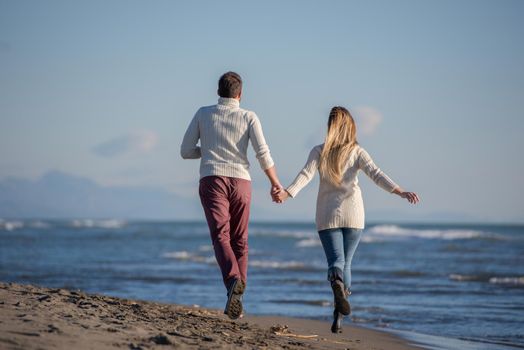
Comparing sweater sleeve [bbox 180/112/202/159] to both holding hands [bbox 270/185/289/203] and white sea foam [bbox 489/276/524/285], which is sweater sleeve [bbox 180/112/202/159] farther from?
white sea foam [bbox 489/276/524/285]

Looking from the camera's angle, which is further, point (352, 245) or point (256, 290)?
point (256, 290)

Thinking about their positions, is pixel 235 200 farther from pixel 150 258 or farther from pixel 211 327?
pixel 150 258

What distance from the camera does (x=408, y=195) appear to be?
604 cm

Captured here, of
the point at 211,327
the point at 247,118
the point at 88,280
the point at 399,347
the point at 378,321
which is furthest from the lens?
the point at 88,280

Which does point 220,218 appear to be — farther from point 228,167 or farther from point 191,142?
point 191,142

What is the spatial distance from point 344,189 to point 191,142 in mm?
1314

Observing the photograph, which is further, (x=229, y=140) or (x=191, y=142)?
(x=191, y=142)

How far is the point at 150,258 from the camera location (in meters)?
23.2

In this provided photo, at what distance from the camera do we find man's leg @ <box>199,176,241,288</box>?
5.93 metres

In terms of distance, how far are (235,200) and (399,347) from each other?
2.35m

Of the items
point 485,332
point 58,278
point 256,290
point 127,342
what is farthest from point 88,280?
point 127,342

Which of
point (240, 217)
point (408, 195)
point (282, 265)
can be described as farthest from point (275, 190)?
point (282, 265)

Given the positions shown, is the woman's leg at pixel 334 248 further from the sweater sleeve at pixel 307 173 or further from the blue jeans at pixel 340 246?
the sweater sleeve at pixel 307 173

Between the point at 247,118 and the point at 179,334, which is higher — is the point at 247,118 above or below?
above
